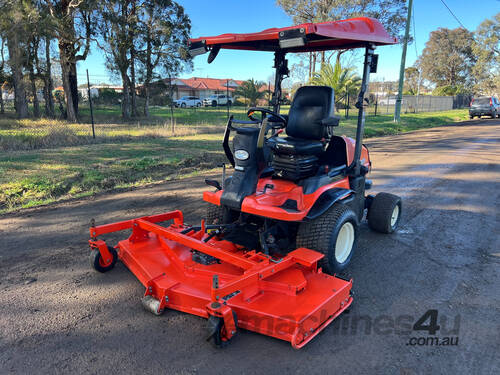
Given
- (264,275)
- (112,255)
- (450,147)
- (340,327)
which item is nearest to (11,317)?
(112,255)

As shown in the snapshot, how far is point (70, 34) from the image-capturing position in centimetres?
1819

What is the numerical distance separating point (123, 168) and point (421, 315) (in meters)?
6.60

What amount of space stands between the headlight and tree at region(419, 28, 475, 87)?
70168 mm

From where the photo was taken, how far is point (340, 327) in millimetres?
2859

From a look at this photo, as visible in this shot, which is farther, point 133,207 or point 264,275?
point 133,207

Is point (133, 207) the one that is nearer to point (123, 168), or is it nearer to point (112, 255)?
point (112, 255)

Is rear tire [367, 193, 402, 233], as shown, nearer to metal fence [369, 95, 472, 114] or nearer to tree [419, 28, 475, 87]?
metal fence [369, 95, 472, 114]

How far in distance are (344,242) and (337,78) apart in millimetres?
21591

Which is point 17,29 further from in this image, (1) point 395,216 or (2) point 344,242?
(2) point 344,242

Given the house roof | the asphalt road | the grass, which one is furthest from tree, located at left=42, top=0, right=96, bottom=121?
the house roof

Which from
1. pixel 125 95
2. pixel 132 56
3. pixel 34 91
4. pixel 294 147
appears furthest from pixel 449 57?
pixel 294 147

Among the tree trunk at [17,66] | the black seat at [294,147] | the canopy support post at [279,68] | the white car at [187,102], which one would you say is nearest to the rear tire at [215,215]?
the black seat at [294,147]

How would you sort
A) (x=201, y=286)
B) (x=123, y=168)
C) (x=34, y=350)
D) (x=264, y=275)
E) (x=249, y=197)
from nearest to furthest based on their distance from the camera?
(x=34, y=350)
(x=264, y=275)
(x=201, y=286)
(x=249, y=197)
(x=123, y=168)

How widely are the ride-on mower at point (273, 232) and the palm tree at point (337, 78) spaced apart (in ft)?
65.8
